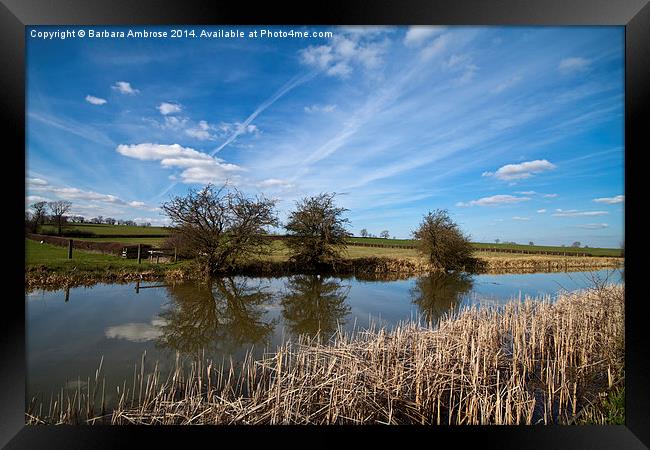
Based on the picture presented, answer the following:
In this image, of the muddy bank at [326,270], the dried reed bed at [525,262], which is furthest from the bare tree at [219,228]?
the dried reed bed at [525,262]

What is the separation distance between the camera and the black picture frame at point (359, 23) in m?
2.54

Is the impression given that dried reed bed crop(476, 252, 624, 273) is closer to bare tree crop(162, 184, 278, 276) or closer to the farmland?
the farmland

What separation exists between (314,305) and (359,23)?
687cm

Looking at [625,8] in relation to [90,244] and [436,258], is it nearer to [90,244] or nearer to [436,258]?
[436,258]

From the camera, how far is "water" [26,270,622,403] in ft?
14.5

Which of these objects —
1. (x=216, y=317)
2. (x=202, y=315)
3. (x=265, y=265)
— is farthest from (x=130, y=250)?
(x=216, y=317)

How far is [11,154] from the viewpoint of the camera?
2.56 metres

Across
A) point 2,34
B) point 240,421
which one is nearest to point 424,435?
point 240,421

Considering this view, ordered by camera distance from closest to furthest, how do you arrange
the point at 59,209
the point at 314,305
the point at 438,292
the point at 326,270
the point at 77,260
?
1. the point at 59,209
2. the point at 314,305
3. the point at 77,260
4. the point at 438,292
5. the point at 326,270

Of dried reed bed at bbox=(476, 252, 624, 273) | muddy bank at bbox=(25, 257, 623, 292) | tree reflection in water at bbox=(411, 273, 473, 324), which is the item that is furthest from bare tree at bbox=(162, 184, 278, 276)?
dried reed bed at bbox=(476, 252, 624, 273)

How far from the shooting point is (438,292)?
10.2 m

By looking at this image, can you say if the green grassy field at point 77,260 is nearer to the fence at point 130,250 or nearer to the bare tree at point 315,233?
the fence at point 130,250

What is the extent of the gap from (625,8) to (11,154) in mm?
5512

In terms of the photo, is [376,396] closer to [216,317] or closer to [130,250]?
[216,317]
